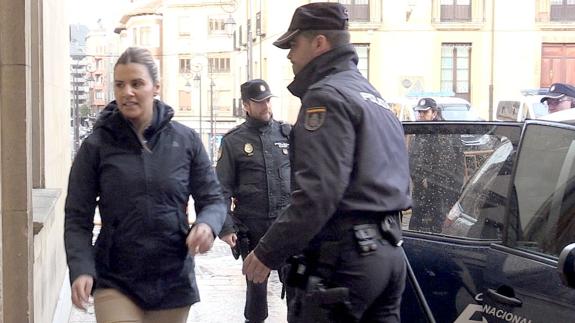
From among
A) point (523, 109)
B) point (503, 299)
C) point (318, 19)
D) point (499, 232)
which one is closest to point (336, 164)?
point (318, 19)

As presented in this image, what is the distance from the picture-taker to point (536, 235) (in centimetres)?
363

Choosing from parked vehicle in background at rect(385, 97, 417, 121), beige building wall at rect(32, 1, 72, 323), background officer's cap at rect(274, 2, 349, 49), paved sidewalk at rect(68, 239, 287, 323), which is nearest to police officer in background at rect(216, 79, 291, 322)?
paved sidewalk at rect(68, 239, 287, 323)

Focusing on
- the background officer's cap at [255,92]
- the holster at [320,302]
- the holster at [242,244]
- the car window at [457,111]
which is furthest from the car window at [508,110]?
the holster at [320,302]

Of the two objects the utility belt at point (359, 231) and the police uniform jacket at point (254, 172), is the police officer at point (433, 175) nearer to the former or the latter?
the utility belt at point (359, 231)

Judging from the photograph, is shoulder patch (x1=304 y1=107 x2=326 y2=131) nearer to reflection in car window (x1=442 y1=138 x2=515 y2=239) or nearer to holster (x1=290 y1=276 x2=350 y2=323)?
holster (x1=290 y1=276 x2=350 y2=323)

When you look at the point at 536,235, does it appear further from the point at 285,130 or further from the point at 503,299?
the point at 285,130

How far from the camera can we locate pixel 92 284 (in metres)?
3.77

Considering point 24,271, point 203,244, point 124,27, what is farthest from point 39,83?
point 124,27

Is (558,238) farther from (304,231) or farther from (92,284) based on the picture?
(92,284)

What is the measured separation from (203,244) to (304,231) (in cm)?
62

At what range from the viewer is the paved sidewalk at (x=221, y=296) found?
26.0 feet

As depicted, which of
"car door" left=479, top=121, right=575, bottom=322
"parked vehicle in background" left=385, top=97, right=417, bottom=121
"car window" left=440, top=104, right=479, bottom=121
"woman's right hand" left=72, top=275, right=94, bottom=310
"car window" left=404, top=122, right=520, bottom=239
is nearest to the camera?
"car door" left=479, top=121, right=575, bottom=322

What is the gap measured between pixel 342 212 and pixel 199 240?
0.69 meters

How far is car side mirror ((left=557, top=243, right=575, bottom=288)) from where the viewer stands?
118 inches
